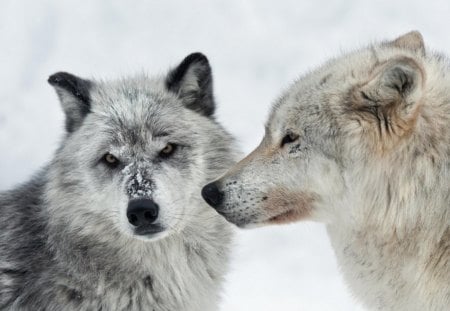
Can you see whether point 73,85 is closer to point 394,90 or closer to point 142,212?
point 142,212

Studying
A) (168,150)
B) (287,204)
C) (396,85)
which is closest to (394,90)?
(396,85)

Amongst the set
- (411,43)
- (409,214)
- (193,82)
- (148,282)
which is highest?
(411,43)

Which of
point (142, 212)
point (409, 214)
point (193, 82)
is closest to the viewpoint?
point (409, 214)

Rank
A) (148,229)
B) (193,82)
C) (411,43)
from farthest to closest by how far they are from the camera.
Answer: (193,82), (148,229), (411,43)

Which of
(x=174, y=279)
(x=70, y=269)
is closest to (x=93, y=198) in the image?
(x=70, y=269)

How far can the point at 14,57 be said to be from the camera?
10000 mm

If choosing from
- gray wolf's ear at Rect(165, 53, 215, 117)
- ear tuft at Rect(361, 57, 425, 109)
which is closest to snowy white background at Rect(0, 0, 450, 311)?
gray wolf's ear at Rect(165, 53, 215, 117)

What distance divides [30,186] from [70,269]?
93 cm

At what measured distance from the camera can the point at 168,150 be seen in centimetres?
489

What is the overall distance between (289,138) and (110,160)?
5.18 ft

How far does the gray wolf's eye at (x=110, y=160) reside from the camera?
4.81 m

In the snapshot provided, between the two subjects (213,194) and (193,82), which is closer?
(213,194)

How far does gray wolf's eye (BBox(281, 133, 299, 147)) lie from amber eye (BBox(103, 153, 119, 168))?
148 cm

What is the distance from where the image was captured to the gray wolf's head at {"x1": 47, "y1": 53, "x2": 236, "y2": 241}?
455 cm
